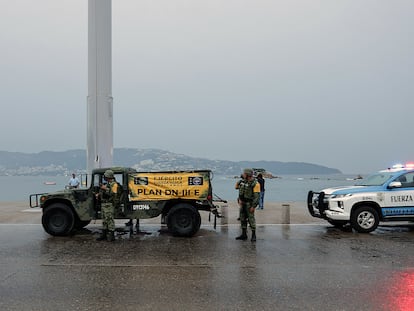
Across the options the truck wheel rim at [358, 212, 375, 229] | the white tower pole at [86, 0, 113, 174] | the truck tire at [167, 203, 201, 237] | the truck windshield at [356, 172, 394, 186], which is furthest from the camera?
the white tower pole at [86, 0, 113, 174]

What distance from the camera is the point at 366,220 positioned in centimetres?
1060

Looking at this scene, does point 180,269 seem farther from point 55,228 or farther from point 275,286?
point 55,228

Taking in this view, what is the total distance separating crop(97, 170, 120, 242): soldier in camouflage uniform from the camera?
30.9 feet

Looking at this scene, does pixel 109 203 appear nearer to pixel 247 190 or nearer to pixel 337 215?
pixel 247 190

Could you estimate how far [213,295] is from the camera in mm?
5258

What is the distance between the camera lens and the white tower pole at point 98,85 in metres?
15.9

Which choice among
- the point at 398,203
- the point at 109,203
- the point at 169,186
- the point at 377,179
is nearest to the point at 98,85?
the point at 169,186

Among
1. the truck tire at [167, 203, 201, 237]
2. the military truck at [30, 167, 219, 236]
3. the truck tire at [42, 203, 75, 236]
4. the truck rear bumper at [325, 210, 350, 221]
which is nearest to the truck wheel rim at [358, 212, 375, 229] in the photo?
the truck rear bumper at [325, 210, 350, 221]

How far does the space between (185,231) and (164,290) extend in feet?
14.4

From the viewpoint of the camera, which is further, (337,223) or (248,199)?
(337,223)

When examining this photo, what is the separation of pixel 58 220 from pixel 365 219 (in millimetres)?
8126

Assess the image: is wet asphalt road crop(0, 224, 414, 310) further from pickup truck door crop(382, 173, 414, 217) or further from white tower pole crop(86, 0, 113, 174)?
white tower pole crop(86, 0, 113, 174)

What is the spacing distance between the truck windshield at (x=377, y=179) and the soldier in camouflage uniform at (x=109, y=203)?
7.14 meters

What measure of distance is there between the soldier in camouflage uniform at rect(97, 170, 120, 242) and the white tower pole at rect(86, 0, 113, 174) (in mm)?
6502
